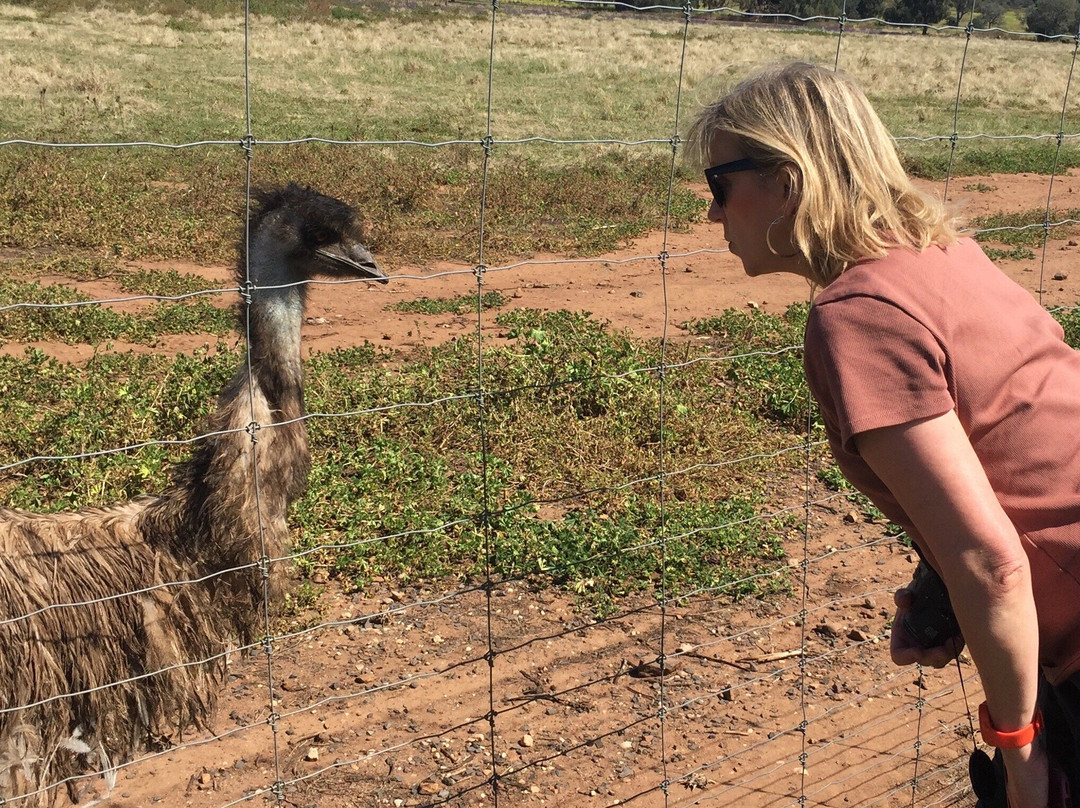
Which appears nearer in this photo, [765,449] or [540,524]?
[540,524]

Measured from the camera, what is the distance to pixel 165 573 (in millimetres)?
3541

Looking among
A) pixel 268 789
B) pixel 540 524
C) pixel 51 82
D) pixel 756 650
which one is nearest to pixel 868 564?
pixel 756 650

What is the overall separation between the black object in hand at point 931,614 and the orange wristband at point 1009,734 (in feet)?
0.97

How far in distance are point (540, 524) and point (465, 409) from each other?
127cm

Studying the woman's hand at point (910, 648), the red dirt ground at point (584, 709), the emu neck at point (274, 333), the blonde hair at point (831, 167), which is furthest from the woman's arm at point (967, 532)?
the emu neck at point (274, 333)

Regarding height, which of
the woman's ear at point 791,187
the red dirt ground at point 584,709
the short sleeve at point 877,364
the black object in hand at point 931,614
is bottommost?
the red dirt ground at point 584,709

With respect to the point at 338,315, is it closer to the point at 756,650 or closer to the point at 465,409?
the point at 465,409

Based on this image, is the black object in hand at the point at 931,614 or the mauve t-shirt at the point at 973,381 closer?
the mauve t-shirt at the point at 973,381

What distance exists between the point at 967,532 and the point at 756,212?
0.65 metres

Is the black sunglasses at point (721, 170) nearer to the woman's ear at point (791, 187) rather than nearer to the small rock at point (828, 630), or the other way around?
the woman's ear at point (791, 187)

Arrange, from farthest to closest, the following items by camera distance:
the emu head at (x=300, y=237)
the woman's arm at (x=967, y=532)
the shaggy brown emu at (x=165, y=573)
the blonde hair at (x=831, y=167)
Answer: the emu head at (x=300, y=237)
the shaggy brown emu at (x=165, y=573)
the blonde hair at (x=831, y=167)
the woman's arm at (x=967, y=532)

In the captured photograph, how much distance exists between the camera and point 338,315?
327 inches

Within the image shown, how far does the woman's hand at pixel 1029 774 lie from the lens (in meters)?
2.00

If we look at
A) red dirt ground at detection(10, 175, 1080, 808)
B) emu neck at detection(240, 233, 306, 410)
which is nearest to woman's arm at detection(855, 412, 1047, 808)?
red dirt ground at detection(10, 175, 1080, 808)
